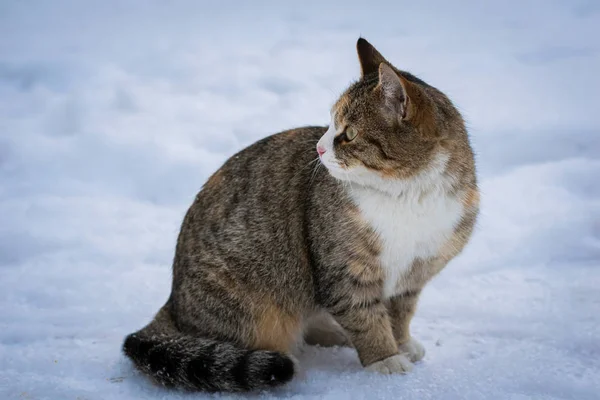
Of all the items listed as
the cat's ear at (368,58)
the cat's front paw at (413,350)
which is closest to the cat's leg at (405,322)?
the cat's front paw at (413,350)

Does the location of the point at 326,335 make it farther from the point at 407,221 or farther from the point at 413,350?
the point at 407,221

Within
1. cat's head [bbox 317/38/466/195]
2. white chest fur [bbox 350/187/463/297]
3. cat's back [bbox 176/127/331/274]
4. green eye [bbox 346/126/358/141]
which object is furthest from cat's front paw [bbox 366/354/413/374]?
green eye [bbox 346/126/358/141]

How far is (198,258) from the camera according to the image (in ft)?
12.7

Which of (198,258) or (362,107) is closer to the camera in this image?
(362,107)

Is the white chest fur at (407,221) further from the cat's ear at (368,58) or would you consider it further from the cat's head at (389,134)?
the cat's ear at (368,58)

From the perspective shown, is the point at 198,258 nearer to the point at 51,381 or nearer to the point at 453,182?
the point at 51,381

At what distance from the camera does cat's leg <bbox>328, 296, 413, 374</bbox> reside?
3588 mm

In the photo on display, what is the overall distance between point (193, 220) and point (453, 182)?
1.47 metres

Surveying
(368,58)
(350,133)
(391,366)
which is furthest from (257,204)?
(391,366)

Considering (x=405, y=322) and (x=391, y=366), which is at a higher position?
(x=405, y=322)

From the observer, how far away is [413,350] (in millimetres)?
3932

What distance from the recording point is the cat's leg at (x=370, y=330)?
141 inches

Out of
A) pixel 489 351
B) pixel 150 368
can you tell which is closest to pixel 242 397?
pixel 150 368

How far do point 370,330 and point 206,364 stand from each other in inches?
33.0
